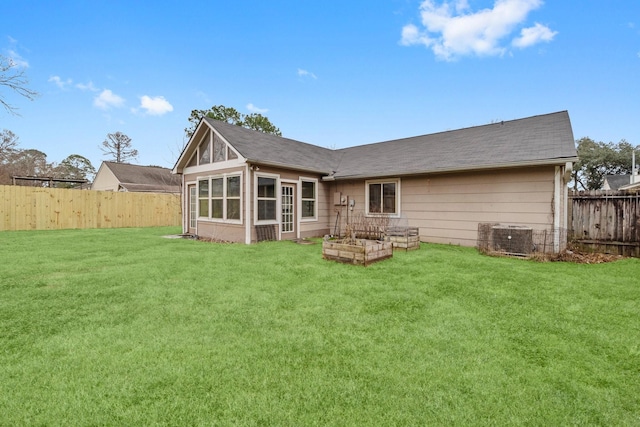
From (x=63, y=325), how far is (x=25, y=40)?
42.7 ft

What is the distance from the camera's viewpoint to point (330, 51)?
43.7 ft

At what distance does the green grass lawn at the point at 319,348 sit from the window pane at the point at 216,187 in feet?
17.9

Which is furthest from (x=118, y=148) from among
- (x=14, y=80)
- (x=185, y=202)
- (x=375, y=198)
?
(x=375, y=198)

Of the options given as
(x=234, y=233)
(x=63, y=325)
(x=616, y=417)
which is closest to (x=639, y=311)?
(x=616, y=417)

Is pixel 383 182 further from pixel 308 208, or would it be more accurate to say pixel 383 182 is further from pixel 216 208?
pixel 216 208

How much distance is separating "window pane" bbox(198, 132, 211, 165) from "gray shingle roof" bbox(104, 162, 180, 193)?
15.3m

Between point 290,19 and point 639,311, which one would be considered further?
point 290,19

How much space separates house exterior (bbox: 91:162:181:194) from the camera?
24.0 meters

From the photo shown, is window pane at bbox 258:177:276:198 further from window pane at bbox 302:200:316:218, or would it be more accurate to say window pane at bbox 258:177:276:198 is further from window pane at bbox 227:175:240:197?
window pane at bbox 302:200:316:218

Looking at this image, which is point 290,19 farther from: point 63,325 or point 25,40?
point 63,325

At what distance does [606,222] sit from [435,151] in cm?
490

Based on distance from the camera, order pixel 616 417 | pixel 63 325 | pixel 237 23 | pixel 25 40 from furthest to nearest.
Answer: pixel 237 23 → pixel 25 40 → pixel 63 325 → pixel 616 417

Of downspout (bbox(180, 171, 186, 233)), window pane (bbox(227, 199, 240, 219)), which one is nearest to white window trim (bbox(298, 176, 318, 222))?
window pane (bbox(227, 199, 240, 219))

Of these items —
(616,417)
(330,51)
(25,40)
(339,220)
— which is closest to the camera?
(616,417)
